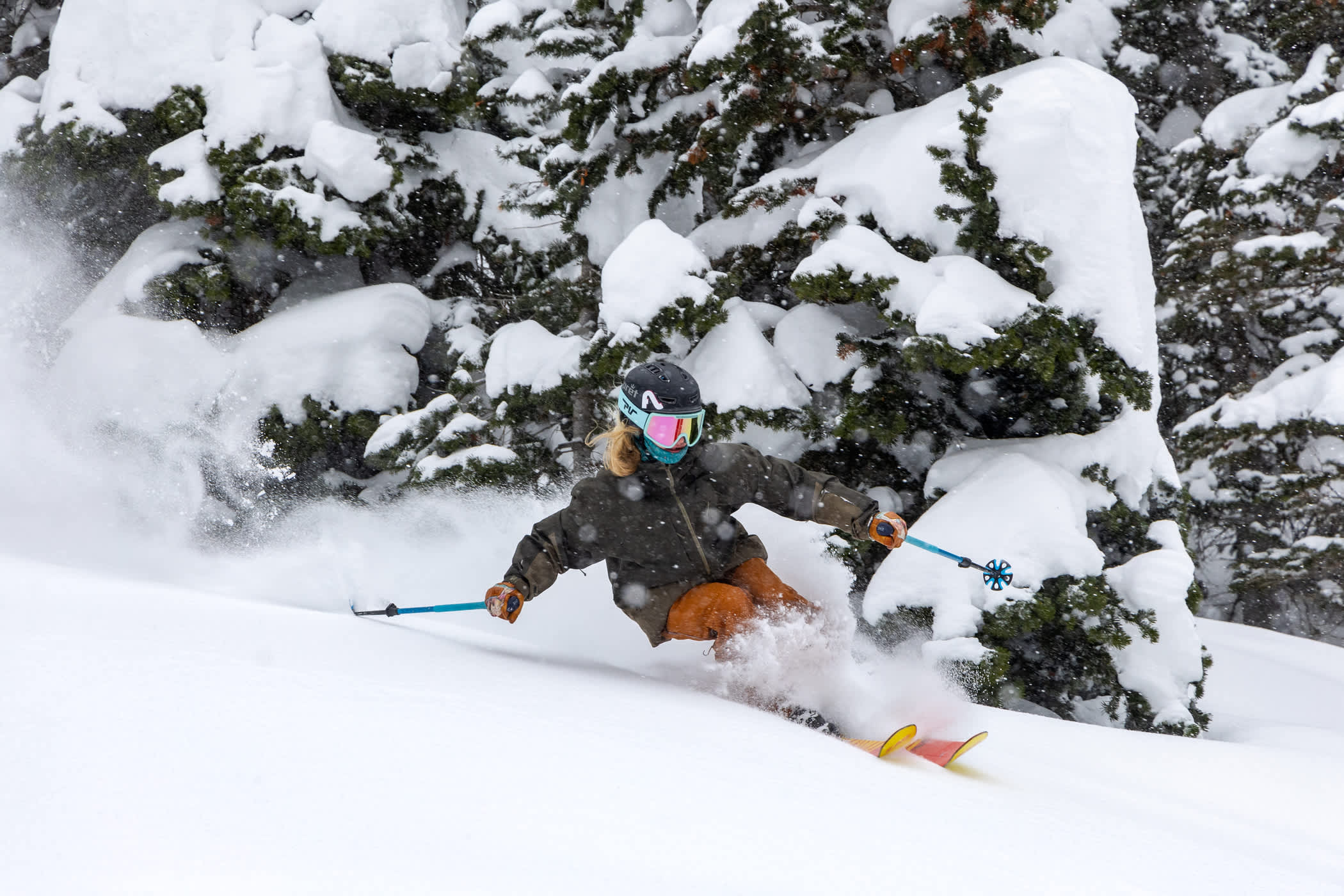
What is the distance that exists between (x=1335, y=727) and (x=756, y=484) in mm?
5775

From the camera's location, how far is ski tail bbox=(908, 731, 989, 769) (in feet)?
10.4

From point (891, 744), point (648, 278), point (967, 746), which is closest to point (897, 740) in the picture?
point (891, 744)

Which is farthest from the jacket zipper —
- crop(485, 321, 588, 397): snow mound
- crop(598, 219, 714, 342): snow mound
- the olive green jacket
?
crop(485, 321, 588, 397): snow mound

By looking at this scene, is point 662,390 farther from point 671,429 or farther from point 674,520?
point 674,520

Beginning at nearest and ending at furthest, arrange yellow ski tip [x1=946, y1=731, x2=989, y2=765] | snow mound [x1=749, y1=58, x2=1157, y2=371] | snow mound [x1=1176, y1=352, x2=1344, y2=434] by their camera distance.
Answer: yellow ski tip [x1=946, y1=731, x2=989, y2=765] < snow mound [x1=749, y1=58, x2=1157, y2=371] < snow mound [x1=1176, y1=352, x2=1344, y2=434]

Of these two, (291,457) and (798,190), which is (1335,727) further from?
(291,457)

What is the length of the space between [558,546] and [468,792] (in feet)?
7.74

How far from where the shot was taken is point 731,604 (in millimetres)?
3697

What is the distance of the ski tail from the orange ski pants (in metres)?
0.76

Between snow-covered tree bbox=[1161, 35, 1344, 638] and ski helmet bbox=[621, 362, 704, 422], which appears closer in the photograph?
ski helmet bbox=[621, 362, 704, 422]

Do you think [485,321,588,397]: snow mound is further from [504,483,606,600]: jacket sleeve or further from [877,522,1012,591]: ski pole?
[877,522,1012,591]: ski pole

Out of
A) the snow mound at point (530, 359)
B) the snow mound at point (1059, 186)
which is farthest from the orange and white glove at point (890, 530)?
the snow mound at point (530, 359)

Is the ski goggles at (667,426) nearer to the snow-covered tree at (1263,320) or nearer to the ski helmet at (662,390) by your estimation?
the ski helmet at (662,390)

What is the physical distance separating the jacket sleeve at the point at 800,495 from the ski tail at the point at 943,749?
0.99 meters
